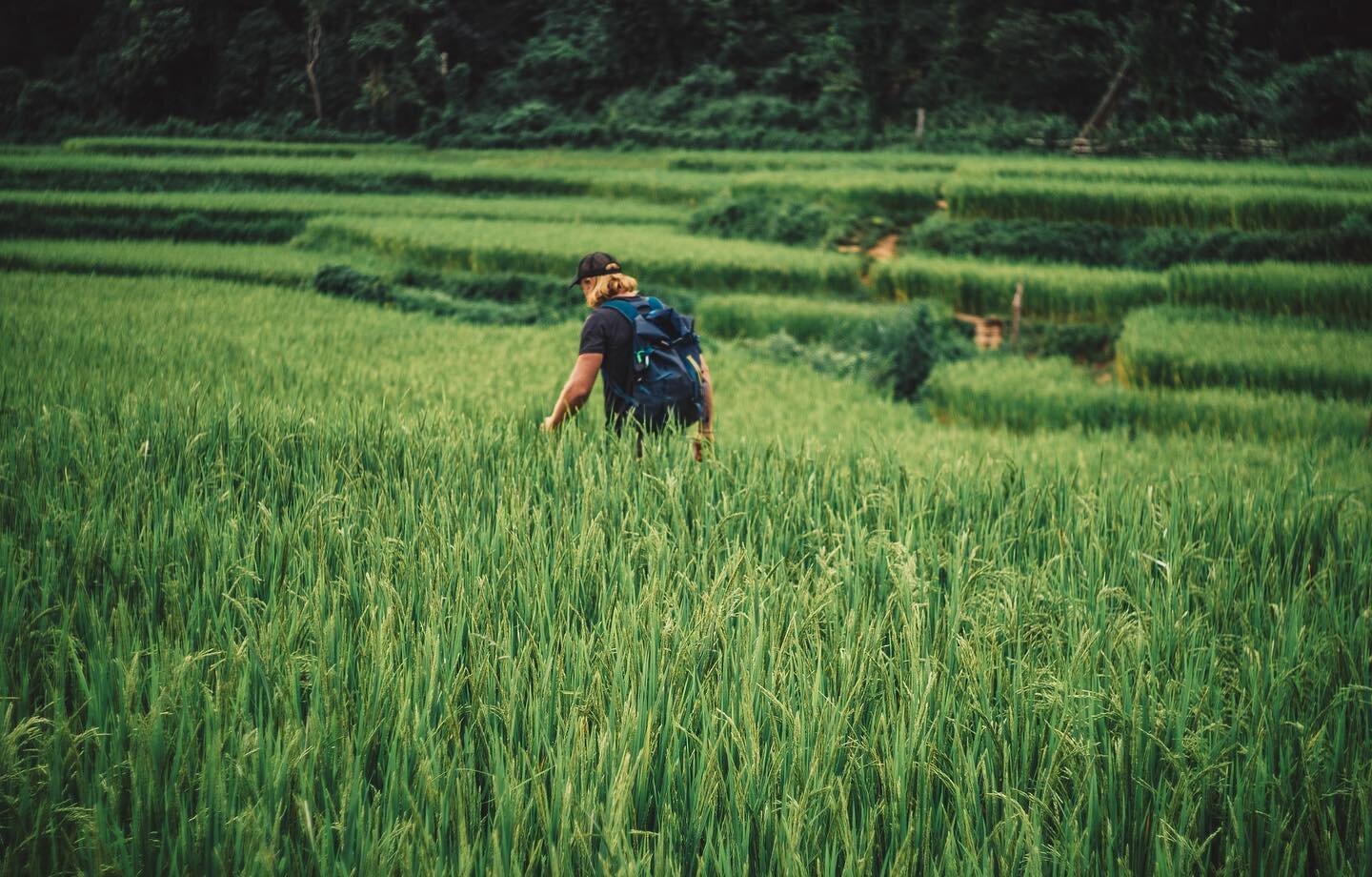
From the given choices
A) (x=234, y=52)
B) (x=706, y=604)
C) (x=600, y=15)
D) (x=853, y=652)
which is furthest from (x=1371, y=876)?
(x=600, y=15)

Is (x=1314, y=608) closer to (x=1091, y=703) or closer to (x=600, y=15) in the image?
(x=1091, y=703)

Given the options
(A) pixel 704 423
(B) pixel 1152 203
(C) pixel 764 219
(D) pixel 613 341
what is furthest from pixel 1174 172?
(D) pixel 613 341

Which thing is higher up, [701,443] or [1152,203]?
[1152,203]

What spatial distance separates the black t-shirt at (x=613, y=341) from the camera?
3.38 metres

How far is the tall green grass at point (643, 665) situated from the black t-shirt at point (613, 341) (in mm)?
285

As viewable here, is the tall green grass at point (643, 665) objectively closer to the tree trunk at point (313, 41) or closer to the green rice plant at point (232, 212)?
the green rice plant at point (232, 212)

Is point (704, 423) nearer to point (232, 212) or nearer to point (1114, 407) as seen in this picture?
point (1114, 407)

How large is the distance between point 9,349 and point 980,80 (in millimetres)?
23365

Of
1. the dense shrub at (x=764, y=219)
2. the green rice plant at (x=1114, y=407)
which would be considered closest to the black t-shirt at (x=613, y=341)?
the green rice plant at (x=1114, y=407)

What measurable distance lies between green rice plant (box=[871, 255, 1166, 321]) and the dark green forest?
4.54 meters

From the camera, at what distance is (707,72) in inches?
1021

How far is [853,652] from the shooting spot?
174cm

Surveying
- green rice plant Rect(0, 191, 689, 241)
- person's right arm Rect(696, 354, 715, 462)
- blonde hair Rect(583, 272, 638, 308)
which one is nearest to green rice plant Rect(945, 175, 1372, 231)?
green rice plant Rect(0, 191, 689, 241)

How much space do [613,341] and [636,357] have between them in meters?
0.10
